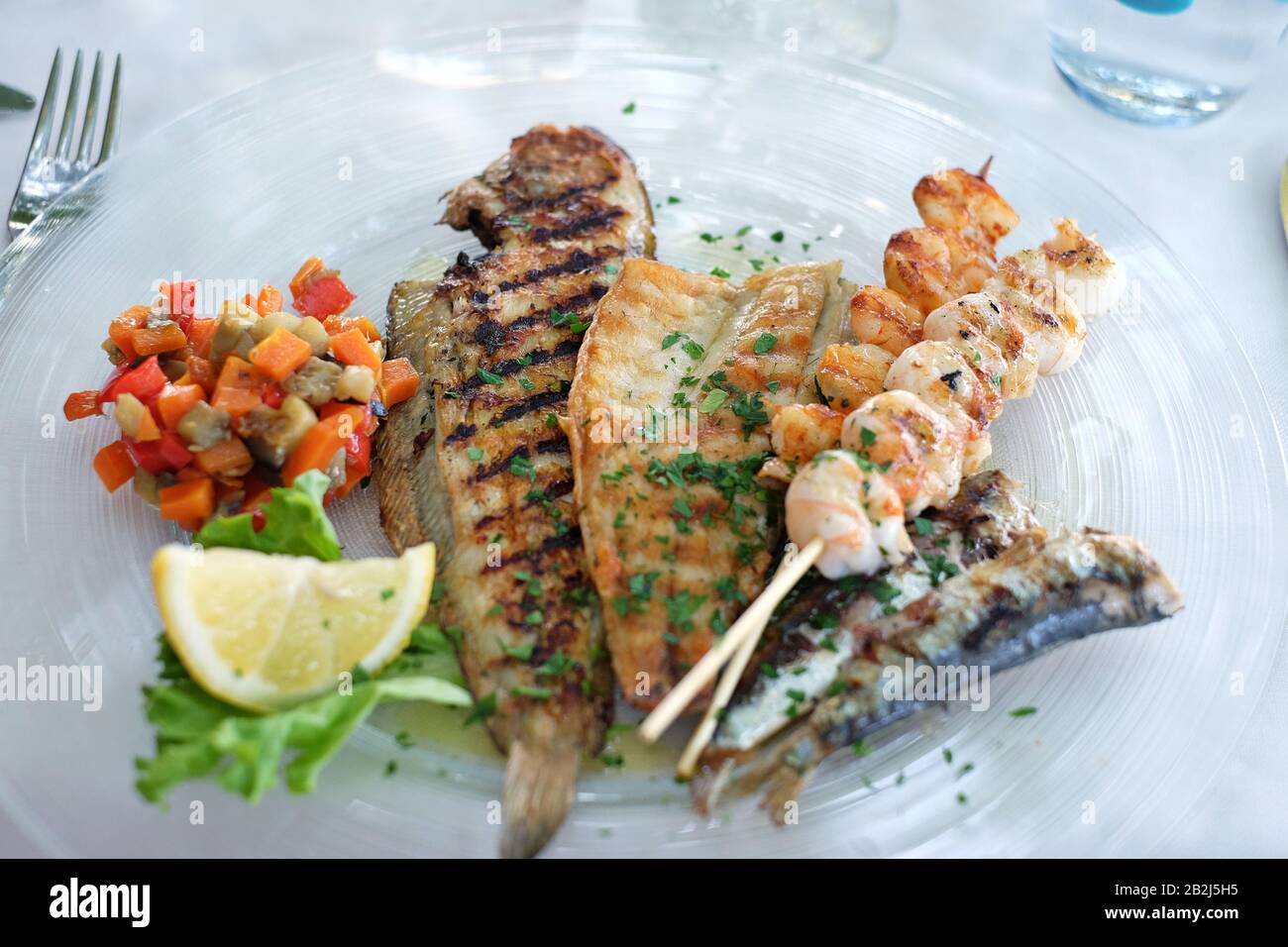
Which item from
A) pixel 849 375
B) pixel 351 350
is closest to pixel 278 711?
pixel 351 350

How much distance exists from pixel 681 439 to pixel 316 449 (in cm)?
123

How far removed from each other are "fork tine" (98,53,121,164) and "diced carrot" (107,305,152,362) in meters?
1.15

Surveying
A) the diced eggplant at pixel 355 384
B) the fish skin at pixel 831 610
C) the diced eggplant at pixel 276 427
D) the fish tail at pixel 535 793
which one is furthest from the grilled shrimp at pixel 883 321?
the diced eggplant at pixel 276 427

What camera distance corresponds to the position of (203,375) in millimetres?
3697

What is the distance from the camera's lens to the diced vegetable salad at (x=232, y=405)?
140 inches

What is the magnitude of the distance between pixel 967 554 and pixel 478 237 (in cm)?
240

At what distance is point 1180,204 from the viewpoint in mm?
5254

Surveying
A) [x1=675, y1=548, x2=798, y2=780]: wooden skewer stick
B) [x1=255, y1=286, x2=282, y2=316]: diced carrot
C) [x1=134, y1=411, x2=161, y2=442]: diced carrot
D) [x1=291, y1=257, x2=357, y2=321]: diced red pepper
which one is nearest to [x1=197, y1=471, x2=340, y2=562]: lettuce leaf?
[x1=134, y1=411, x2=161, y2=442]: diced carrot

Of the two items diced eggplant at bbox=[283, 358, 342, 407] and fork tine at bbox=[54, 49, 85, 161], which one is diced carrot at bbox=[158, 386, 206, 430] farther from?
fork tine at bbox=[54, 49, 85, 161]

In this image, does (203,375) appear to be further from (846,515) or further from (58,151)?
(846,515)

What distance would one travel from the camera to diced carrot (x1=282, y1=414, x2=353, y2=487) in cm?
358

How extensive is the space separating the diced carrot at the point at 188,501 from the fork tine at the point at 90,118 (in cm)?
194

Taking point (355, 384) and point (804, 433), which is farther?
point (355, 384)

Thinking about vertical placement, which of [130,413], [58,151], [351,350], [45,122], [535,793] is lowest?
[535,793]
